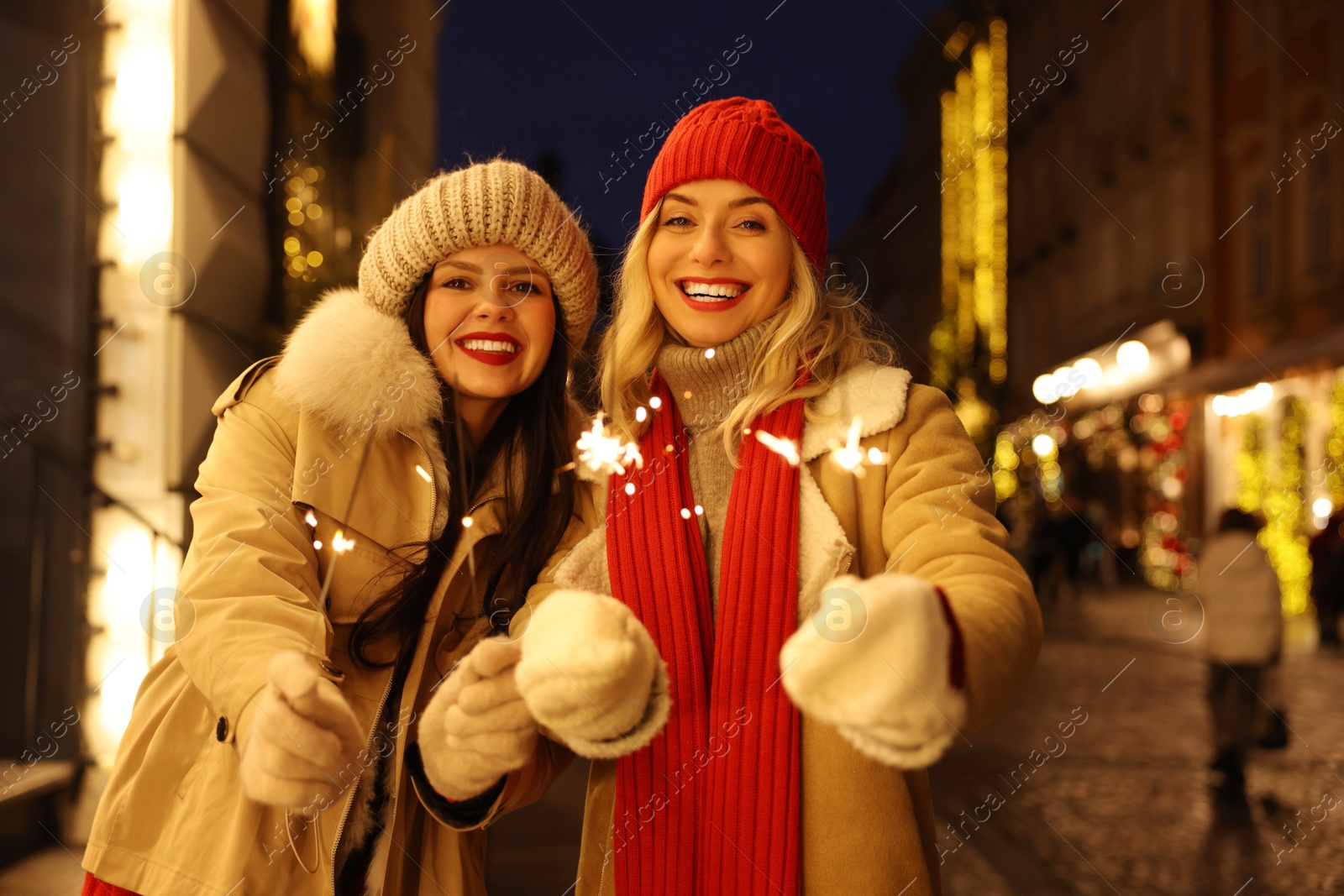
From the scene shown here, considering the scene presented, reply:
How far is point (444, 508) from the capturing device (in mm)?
2186

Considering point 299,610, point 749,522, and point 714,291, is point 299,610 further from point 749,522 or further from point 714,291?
point 714,291

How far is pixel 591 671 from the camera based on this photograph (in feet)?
4.48

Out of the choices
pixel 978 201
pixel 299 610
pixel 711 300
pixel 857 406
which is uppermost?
pixel 978 201

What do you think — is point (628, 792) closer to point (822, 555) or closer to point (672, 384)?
point (822, 555)

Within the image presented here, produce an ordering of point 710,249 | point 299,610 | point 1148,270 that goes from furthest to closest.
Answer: point 1148,270
point 710,249
point 299,610

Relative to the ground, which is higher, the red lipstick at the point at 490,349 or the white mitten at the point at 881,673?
the red lipstick at the point at 490,349

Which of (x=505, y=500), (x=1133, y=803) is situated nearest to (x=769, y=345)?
(x=505, y=500)

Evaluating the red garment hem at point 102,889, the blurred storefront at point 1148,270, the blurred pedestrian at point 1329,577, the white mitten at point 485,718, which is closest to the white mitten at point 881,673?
the white mitten at point 485,718

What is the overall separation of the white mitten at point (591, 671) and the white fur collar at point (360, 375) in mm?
848

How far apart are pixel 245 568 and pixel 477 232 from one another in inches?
34.2

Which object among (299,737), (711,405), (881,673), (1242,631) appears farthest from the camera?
(1242,631)

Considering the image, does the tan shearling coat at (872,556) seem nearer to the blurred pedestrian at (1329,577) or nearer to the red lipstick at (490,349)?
the red lipstick at (490,349)

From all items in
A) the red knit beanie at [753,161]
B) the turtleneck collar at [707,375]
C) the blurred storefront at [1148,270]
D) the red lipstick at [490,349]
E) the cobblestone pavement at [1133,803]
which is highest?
the blurred storefront at [1148,270]

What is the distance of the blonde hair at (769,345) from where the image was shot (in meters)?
1.96
